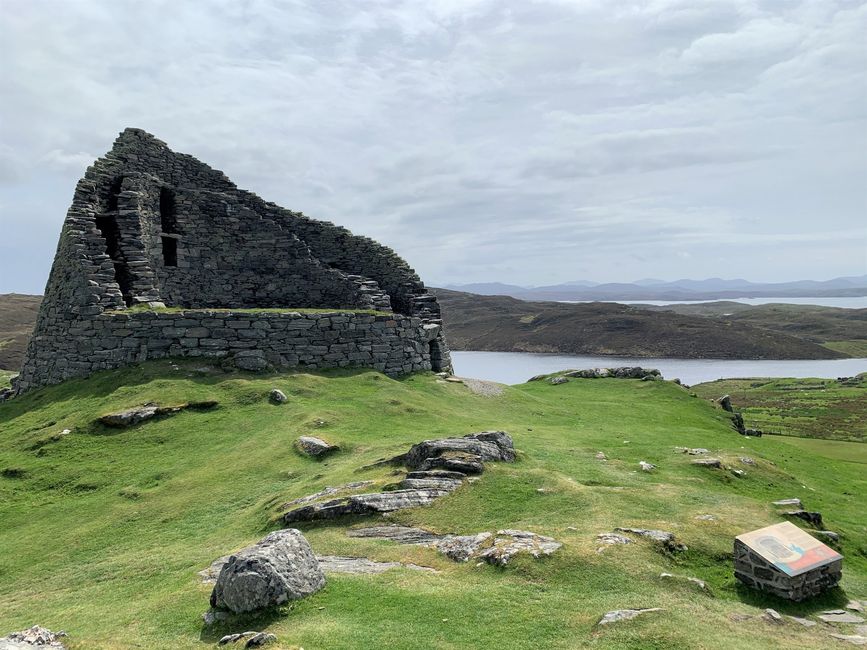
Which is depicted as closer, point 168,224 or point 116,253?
point 116,253

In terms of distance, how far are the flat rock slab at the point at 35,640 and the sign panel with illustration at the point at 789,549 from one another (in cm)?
1099

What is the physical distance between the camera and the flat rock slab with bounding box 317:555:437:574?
33.8 ft

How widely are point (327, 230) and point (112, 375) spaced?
1523 cm

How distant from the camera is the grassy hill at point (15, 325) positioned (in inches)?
2685

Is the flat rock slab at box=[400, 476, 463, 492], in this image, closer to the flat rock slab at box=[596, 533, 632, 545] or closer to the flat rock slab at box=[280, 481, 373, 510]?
the flat rock slab at box=[280, 481, 373, 510]

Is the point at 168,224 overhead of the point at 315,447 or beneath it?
overhead

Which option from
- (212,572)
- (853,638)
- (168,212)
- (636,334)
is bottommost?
(636,334)

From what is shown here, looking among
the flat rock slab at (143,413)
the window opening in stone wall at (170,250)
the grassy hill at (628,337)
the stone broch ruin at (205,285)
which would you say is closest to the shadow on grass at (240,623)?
the flat rock slab at (143,413)

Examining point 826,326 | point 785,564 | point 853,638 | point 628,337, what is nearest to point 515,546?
point 785,564

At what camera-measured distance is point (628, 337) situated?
13538cm

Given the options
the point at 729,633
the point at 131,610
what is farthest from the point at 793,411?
the point at 131,610

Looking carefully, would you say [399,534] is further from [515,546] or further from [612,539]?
[612,539]

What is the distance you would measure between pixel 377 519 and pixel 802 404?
67.2m

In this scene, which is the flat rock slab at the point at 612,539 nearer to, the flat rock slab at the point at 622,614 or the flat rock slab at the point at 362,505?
the flat rock slab at the point at 622,614
